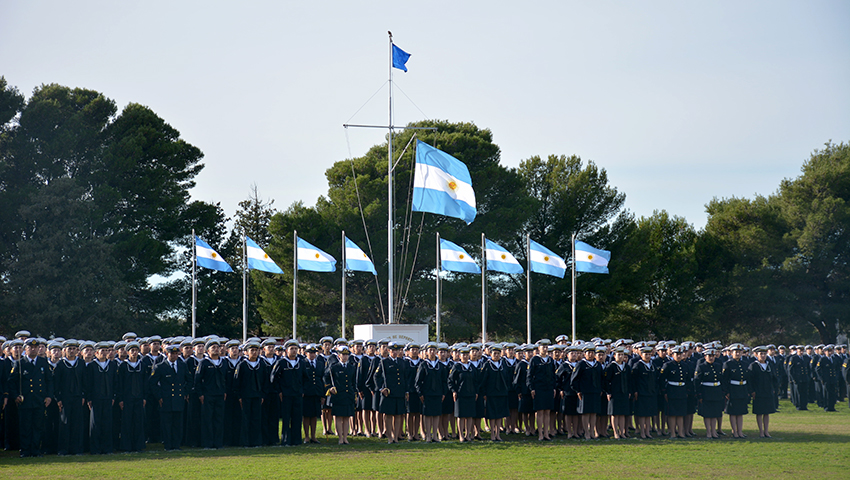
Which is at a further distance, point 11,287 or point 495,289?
point 495,289

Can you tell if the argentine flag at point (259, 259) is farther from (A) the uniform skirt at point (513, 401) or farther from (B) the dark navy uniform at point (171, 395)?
(B) the dark navy uniform at point (171, 395)

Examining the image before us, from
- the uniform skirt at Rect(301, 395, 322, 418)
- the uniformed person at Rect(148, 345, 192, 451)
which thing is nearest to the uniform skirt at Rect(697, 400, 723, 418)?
the uniform skirt at Rect(301, 395, 322, 418)

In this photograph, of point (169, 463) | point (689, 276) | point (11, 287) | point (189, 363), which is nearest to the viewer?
point (169, 463)

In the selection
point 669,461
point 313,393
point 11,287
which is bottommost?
point 669,461

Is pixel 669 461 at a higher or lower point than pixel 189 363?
lower

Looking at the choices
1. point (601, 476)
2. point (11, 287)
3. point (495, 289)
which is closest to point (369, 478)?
point (601, 476)

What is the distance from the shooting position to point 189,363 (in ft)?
46.8

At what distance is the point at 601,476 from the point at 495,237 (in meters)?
26.0

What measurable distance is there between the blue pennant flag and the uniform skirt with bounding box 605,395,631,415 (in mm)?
11964

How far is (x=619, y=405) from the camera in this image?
15.3 meters

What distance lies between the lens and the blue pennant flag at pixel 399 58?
23.1 metres

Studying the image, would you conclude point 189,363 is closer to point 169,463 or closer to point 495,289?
point 169,463

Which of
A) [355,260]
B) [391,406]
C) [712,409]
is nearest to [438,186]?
[355,260]

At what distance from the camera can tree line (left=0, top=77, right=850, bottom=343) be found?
108 ft
